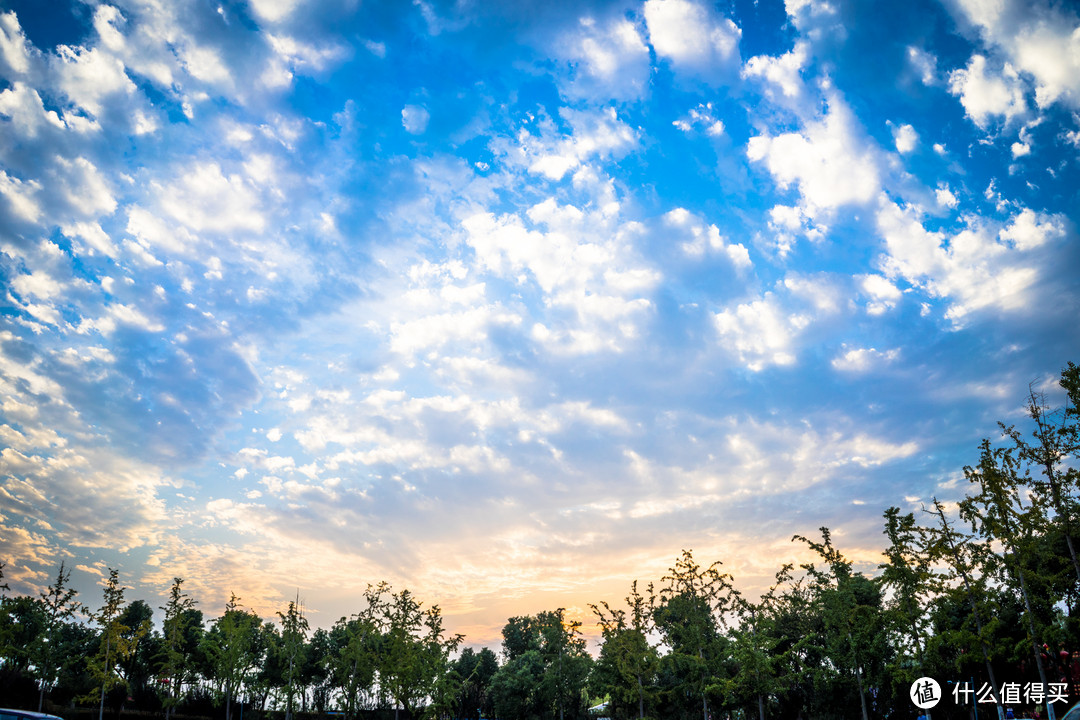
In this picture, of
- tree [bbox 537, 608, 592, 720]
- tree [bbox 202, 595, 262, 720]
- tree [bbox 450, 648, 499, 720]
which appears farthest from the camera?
tree [bbox 450, 648, 499, 720]

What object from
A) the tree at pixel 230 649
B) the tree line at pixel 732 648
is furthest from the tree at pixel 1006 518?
the tree at pixel 230 649

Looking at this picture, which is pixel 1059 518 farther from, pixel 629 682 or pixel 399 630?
pixel 399 630

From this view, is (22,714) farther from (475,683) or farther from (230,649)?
(475,683)

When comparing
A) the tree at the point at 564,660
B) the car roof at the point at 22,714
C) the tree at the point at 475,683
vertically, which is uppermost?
the car roof at the point at 22,714

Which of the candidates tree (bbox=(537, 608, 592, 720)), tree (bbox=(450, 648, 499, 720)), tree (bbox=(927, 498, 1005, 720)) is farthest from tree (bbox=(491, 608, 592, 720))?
tree (bbox=(927, 498, 1005, 720))

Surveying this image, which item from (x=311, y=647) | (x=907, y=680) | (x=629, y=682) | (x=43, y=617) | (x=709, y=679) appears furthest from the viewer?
(x=311, y=647)

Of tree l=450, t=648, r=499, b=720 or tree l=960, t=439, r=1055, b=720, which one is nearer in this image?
tree l=960, t=439, r=1055, b=720

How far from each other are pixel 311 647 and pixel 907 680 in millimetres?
64696

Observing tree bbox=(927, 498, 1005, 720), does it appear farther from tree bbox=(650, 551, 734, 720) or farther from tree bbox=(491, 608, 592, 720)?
tree bbox=(491, 608, 592, 720)

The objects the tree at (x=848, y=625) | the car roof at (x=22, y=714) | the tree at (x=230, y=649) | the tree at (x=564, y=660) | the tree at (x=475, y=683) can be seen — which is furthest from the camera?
the tree at (x=475, y=683)

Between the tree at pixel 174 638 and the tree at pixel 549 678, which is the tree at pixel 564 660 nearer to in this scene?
the tree at pixel 549 678

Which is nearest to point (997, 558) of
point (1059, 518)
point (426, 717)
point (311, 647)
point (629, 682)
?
point (1059, 518)

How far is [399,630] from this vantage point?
155ft

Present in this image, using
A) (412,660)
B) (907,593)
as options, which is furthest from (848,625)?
(412,660)
